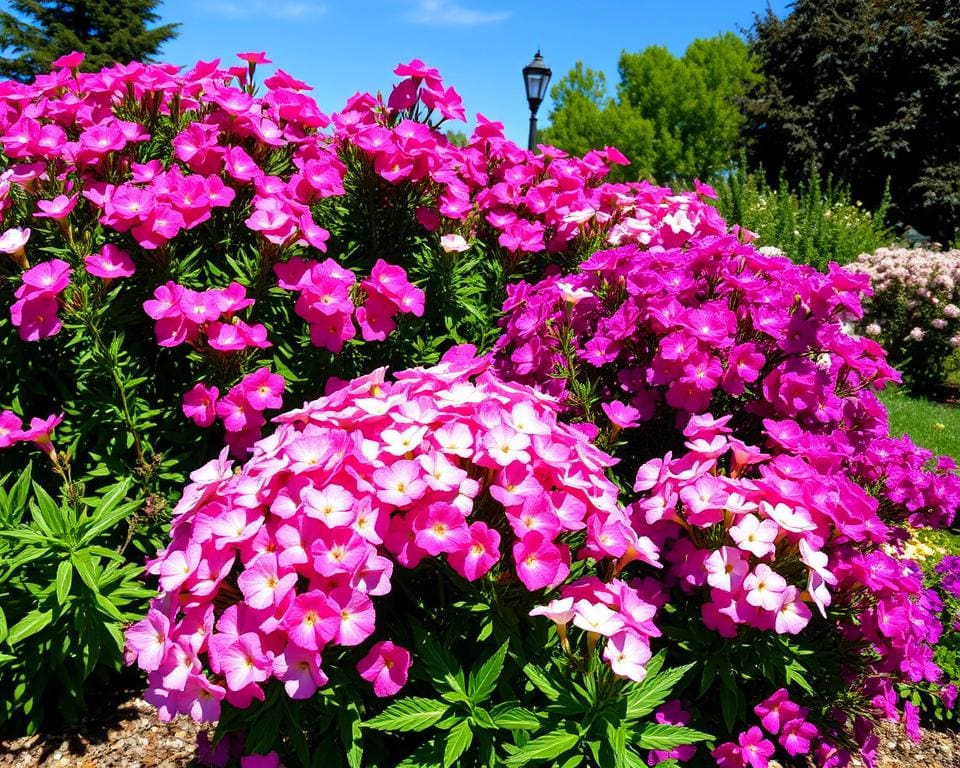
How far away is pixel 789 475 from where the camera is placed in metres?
2.06

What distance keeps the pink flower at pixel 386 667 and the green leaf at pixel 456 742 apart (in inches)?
6.4

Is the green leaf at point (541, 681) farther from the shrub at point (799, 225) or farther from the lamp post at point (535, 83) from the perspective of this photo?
the lamp post at point (535, 83)

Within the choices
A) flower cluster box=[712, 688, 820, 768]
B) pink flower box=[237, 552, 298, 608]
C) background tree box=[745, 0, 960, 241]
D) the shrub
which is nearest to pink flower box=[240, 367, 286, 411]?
pink flower box=[237, 552, 298, 608]

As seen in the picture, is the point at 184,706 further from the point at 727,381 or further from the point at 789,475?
the point at 727,381

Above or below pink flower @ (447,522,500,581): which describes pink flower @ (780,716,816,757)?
below

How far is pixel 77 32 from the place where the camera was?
36.3 m

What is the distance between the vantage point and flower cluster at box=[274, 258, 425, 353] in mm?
2574

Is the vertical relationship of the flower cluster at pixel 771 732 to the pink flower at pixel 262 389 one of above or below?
below

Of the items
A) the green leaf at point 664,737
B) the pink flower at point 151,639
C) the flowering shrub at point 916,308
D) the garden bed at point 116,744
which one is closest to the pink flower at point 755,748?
the green leaf at point 664,737

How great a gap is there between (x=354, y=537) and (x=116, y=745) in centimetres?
174

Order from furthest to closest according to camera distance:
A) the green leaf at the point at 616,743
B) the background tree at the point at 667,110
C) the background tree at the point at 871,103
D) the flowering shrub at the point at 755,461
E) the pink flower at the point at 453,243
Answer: the background tree at the point at 667,110
the background tree at the point at 871,103
the pink flower at the point at 453,243
the flowering shrub at the point at 755,461
the green leaf at the point at 616,743

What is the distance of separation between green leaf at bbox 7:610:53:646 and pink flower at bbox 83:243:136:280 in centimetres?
112

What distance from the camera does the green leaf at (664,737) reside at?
68.5 inches

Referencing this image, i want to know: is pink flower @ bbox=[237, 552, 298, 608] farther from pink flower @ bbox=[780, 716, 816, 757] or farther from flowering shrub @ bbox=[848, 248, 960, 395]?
flowering shrub @ bbox=[848, 248, 960, 395]
